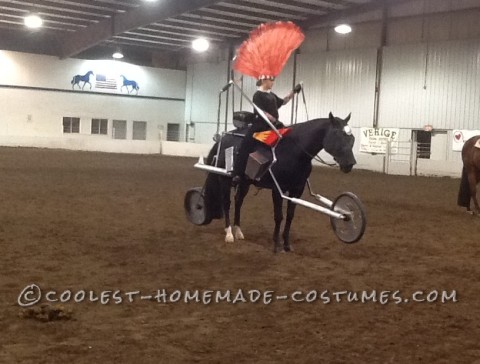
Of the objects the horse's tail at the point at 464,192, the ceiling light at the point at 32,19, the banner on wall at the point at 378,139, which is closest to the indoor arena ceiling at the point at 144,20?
the ceiling light at the point at 32,19

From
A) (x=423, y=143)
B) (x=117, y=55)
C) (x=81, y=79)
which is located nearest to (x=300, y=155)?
(x=423, y=143)

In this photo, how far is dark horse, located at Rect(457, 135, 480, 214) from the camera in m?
13.5

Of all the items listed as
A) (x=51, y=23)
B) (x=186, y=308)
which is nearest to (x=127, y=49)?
(x=51, y=23)

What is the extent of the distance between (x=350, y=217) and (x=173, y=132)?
35721 mm

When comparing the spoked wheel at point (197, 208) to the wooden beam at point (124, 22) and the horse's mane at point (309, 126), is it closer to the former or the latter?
the horse's mane at point (309, 126)

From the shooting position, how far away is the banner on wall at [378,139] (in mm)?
30438

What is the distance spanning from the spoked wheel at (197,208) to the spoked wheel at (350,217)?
2.58 m

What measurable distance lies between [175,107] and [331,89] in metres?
13.0

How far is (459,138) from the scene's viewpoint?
2770cm

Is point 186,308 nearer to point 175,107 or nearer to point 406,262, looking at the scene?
point 406,262

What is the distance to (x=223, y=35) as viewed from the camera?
119ft

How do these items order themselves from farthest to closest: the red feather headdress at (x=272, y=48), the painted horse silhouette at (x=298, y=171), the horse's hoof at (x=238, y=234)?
the horse's hoof at (x=238, y=234)
the red feather headdress at (x=272, y=48)
the painted horse silhouette at (x=298, y=171)

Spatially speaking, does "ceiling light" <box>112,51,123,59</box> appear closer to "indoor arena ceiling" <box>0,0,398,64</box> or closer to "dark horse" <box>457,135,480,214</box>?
"indoor arena ceiling" <box>0,0,398,64</box>

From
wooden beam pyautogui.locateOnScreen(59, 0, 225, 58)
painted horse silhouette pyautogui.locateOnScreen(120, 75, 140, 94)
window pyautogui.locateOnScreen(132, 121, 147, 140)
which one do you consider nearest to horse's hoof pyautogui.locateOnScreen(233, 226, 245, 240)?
wooden beam pyautogui.locateOnScreen(59, 0, 225, 58)
